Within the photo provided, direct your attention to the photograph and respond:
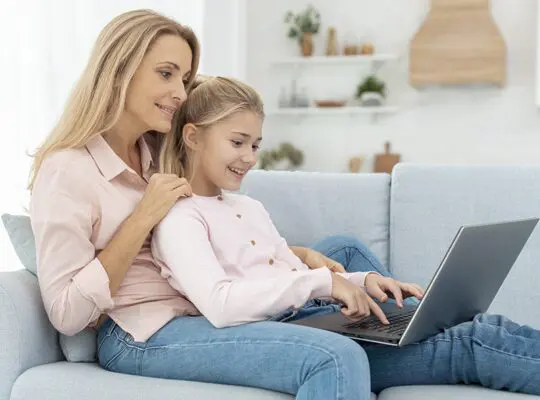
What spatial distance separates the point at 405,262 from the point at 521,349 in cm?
73

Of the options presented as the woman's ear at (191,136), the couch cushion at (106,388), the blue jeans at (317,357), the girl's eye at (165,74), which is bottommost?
the couch cushion at (106,388)

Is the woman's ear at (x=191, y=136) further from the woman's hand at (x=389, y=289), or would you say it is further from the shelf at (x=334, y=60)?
the shelf at (x=334, y=60)

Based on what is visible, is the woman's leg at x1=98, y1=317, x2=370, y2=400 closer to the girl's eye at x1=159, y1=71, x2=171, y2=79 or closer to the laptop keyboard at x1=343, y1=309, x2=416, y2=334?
the laptop keyboard at x1=343, y1=309, x2=416, y2=334

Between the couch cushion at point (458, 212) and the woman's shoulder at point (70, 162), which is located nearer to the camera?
the woman's shoulder at point (70, 162)

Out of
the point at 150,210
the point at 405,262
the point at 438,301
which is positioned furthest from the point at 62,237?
the point at 405,262

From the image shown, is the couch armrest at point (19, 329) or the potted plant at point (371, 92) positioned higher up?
the potted plant at point (371, 92)

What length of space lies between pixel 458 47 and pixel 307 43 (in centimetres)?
91

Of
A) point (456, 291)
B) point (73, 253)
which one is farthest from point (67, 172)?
point (456, 291)

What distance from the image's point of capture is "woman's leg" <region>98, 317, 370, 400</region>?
1419 mm

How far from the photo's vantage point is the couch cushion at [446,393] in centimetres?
157

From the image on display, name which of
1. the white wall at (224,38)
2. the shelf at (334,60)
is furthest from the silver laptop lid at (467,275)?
the shelf at (334,60)

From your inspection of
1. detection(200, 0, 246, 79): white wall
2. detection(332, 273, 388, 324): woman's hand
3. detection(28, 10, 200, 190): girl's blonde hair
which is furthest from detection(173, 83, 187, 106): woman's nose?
detection(200, 0, 246, 79): white wall

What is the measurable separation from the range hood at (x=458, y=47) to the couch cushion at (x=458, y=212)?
245 centimetres

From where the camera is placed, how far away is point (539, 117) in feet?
15.3
